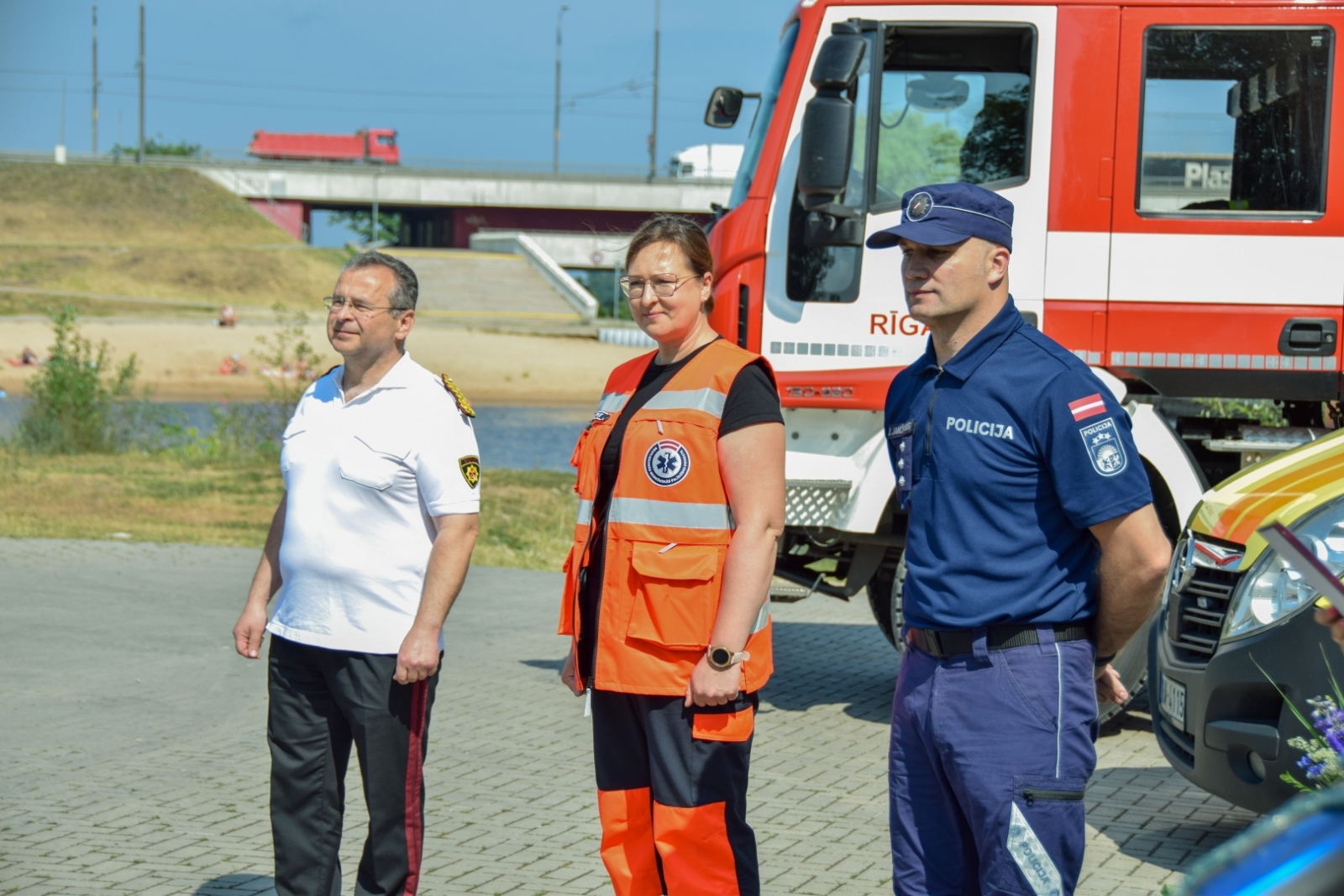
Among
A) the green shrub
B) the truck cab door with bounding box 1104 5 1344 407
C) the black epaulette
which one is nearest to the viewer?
the black epaulette

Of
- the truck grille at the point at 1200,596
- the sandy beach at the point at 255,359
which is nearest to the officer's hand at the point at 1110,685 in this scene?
the truck grille at the point at 1200,596

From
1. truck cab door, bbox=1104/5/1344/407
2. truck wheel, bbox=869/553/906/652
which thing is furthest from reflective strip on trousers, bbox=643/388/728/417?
truck wheel, bbox=869/553/906/652

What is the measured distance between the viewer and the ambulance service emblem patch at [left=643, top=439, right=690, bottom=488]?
3.48 m

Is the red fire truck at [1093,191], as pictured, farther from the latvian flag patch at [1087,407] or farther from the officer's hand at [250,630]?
the latvian flag patch at [1087,407]

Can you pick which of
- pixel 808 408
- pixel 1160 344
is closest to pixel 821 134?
pixel 808 408

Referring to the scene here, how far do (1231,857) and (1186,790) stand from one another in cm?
552

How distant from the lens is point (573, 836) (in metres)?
5.21

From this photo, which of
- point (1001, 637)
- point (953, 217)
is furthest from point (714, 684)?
point (953, 217)

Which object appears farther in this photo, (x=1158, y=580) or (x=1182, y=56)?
(x=1182, y=56)

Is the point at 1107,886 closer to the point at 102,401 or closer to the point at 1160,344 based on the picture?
the point at 1160,344

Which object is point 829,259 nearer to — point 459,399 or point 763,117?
point 763,117

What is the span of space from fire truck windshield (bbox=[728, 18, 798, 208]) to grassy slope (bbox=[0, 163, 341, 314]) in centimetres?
4248

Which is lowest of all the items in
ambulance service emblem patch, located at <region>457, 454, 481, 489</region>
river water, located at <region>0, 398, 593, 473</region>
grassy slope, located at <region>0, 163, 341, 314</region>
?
river water, located at <region>0, 398, 593, 473</region>

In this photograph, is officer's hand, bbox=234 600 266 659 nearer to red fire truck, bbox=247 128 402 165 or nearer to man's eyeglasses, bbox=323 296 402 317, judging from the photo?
man's eyeglasses, bbox=323 296 402 317
